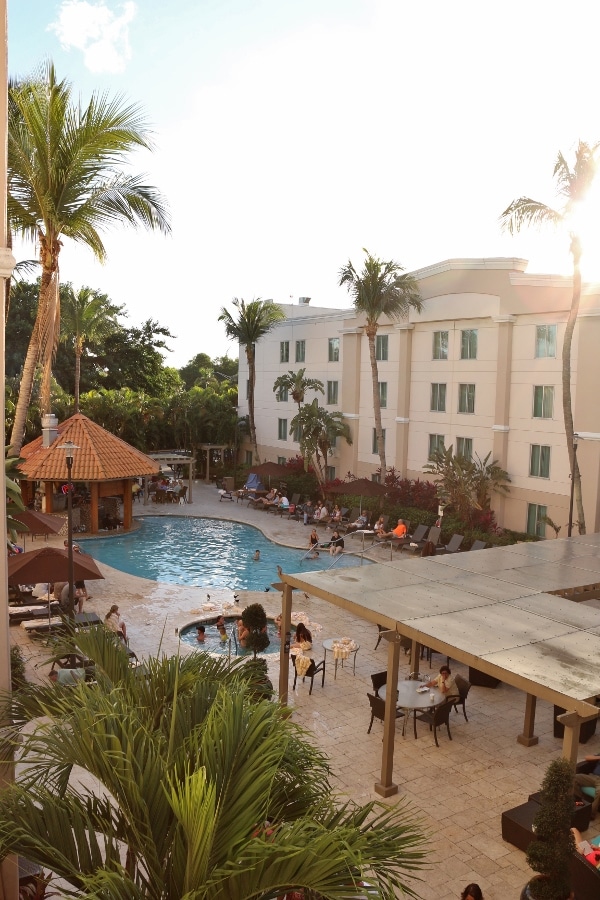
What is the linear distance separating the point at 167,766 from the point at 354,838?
1.22 metres

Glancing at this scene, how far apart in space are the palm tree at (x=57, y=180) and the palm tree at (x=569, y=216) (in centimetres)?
1242

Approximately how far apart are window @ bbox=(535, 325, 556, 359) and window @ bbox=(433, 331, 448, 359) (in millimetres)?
4645

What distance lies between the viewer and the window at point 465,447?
30106 millimetres

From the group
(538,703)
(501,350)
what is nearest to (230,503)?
(501,350)

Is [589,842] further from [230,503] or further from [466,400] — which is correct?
[230,503]

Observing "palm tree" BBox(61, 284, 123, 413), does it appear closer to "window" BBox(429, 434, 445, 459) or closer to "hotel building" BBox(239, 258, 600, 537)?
"hotel building" BBox(239, 258, 600, 537)

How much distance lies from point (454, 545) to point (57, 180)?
1769cm

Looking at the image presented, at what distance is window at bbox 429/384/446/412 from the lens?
103ft

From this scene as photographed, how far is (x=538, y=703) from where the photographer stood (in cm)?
1466

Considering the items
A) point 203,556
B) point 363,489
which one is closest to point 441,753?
point 203,556

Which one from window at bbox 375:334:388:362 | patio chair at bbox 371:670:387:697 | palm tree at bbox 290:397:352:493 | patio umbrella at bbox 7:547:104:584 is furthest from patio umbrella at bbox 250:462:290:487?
patio chair at bbox 371:670:387:697

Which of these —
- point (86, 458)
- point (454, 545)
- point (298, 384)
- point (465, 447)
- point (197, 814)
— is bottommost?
point (454, 545)

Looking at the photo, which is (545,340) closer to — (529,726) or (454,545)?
(454,545)

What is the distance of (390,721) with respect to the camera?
10.8m
